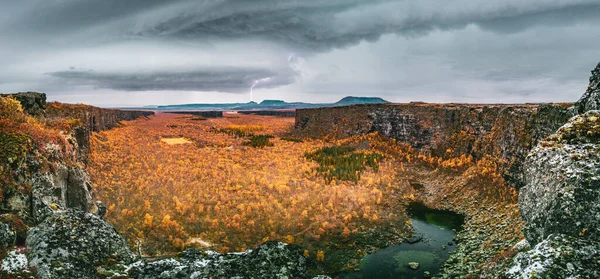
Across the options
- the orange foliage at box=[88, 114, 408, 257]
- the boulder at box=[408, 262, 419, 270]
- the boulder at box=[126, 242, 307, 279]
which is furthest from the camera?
the orange foliage at box=[88, 114, 408, 257]

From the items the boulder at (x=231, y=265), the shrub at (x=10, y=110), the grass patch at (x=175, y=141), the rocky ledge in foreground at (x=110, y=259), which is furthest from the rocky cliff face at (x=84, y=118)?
the boulder at (x=231, y=265)

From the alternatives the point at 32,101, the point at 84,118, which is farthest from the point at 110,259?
the point at 84,118

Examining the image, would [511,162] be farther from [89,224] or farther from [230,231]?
[89,224]

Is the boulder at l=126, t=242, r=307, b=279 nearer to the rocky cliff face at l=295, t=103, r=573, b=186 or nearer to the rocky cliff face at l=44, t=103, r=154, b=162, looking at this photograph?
the rocky cliff face at l=295, t=103, r=573, b=186

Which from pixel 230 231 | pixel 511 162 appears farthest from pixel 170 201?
pixel 511 162

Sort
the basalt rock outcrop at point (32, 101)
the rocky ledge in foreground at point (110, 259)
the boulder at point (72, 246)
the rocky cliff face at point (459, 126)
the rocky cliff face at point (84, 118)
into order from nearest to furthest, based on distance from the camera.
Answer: the boulder at point (72, 246) → the rocky ledge in foreground at point (110, 259) → the basalt rock outcrop at point (32, 101) → the rocky cliff face at point (459, 126) → the rocky cliff face at point (84, 118)

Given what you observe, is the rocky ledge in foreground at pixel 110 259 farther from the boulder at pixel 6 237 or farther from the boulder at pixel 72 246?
the boulder at pixel 6 237

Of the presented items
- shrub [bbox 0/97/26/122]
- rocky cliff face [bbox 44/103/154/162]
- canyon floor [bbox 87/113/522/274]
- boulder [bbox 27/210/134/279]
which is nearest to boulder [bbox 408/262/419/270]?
canyon floor [bbox 87/113/522/274]
